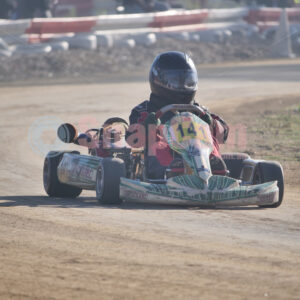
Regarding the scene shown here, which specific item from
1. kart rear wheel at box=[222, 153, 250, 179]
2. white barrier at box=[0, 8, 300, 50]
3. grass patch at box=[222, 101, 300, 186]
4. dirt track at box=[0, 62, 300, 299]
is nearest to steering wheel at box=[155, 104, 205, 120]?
kart rear wheel at box=[222, 153, 250, 179]

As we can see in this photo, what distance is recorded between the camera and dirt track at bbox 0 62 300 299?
420 centimetres

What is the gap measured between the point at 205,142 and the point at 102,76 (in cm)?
1342

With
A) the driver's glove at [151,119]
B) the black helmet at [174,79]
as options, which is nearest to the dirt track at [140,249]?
the driver's glove at [151,119]

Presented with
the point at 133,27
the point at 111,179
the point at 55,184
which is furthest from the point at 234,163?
the point at 133,27

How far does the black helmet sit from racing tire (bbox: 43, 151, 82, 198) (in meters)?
1.02

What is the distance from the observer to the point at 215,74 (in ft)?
67.2

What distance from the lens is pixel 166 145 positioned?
7.03 metres

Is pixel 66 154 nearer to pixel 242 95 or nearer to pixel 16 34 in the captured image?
pixel 242 95

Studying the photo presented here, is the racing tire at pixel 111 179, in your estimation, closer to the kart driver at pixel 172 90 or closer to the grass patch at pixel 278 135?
the kart driver at pixel 172 90

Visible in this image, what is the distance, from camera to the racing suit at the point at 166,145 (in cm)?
691

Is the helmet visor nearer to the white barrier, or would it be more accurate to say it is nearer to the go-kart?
the go-kart

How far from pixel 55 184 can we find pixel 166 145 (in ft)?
4.19

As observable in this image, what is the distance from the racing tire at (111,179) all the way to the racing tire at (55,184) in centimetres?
105

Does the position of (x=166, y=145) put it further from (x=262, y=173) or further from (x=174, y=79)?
(x=262, y=173)
